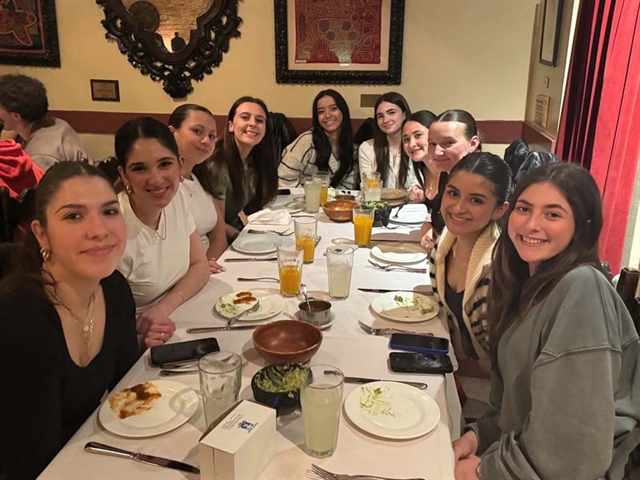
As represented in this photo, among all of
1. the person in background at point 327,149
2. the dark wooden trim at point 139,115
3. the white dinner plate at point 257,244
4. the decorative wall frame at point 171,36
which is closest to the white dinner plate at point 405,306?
the white dinner plate at point 257,244

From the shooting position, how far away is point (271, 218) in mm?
Result: 2713

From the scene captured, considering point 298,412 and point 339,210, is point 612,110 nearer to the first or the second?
point 339,210

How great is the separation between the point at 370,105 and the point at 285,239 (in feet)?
7.31

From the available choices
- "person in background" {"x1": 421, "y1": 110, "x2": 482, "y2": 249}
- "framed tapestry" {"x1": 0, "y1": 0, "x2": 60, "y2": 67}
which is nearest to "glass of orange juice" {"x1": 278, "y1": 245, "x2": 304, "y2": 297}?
"person in background" {"x1": 421, "y1": 110, "x2": 482, "y2": 249}

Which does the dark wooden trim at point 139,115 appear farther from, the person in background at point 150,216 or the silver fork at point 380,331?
the silver fork at point 380,331

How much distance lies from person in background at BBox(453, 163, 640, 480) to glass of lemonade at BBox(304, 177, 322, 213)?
4.95 ft

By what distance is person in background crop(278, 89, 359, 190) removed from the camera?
12.9ft

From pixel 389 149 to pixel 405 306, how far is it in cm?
217

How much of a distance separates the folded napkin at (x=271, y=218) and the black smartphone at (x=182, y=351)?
Result: 4.03 feet

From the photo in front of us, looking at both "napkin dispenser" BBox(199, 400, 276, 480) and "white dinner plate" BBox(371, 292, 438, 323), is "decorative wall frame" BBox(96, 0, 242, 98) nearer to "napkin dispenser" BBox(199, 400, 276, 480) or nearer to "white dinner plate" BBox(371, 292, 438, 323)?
"white dinner plate" BBox(371, 292, 438, 323)

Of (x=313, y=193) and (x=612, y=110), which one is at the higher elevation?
(x=612, y=110)

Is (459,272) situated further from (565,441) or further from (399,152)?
(399,152)

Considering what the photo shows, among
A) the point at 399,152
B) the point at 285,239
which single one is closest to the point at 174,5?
the point at 399,152

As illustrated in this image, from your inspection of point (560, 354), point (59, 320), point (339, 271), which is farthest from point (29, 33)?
point (560, 354)
